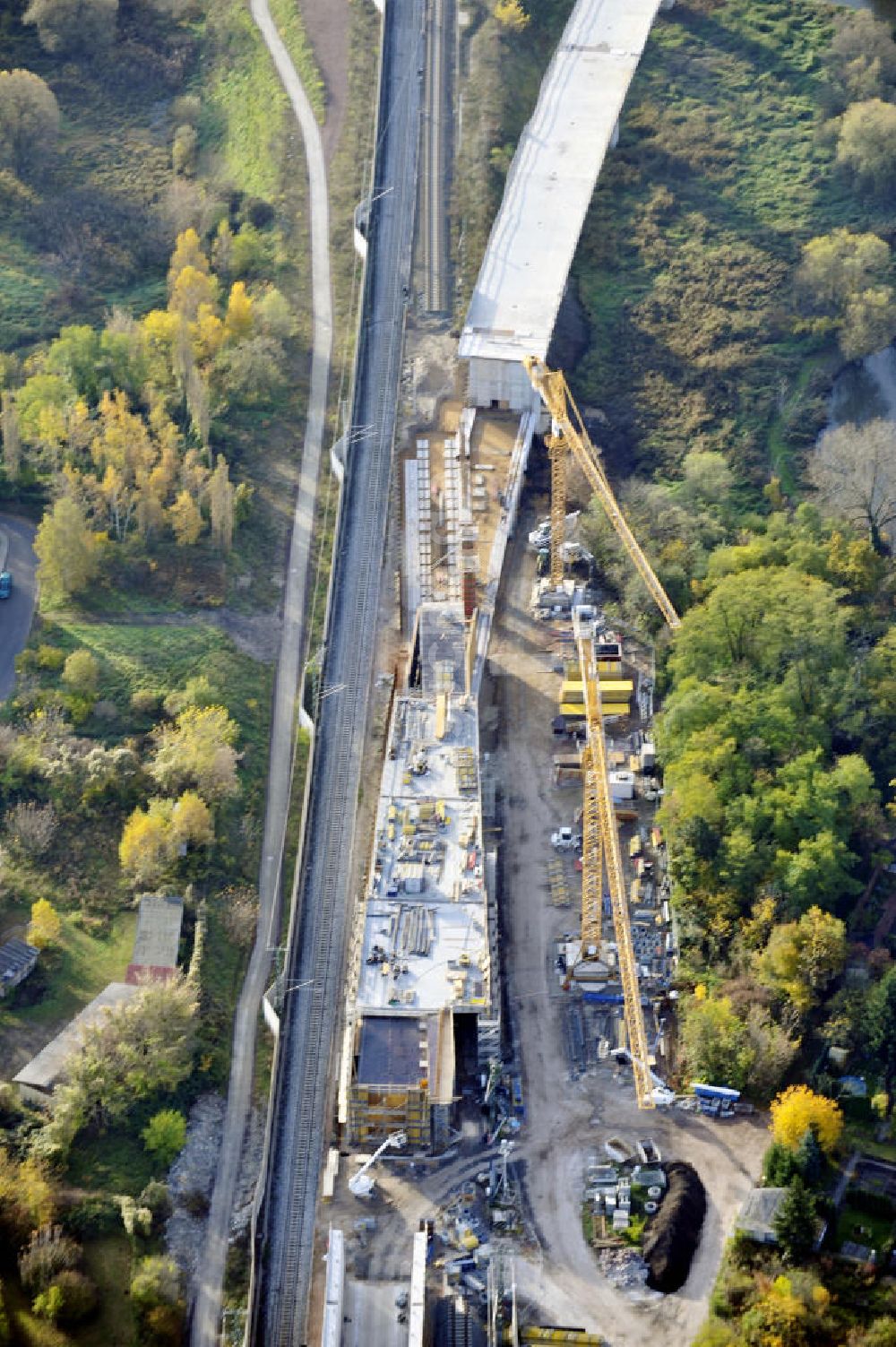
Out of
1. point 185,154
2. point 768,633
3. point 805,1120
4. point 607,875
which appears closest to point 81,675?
point 607,875

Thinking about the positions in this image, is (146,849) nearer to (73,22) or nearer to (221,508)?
(221,508)

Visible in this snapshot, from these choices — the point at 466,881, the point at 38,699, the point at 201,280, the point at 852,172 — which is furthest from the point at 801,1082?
the point at 852,172

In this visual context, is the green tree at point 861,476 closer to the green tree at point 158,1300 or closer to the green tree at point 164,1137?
the green tree at point 164,1137

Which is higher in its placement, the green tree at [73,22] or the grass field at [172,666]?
the green tree at [73,22]

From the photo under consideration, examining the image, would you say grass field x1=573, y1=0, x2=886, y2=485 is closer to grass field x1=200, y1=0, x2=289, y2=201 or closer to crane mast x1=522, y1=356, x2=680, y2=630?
crane mast x1=522, y1=356, x2=680, y2=630

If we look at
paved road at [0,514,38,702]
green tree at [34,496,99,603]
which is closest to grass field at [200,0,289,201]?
paved road at [0,514,38,702]

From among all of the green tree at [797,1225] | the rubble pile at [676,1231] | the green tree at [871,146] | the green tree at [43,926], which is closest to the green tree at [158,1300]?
the green tree at [43,926]

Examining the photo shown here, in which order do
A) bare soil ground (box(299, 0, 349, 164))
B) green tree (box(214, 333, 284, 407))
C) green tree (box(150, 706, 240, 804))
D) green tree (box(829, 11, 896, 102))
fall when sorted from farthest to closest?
green tree (box(829, 11, 896, 102))
bare soil ground (box(299, 0, 349, 164))
green tree (box(214, 333, 284, 407))
green tree (box(150, 706, 240, 804))
